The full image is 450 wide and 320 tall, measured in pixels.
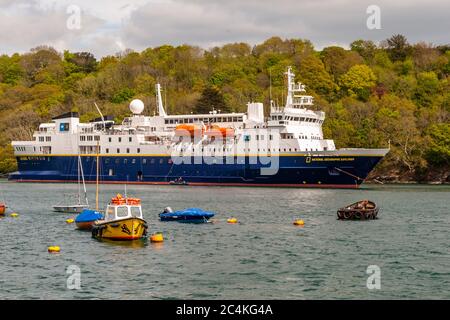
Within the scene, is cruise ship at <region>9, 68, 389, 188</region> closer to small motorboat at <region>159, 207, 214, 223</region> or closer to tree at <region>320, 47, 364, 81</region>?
small motorboat at <region>159, 207, 214, 223</region>

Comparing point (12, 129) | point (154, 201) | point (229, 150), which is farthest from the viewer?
point (12, 129)

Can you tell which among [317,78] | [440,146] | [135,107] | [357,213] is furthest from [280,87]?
[357,213]

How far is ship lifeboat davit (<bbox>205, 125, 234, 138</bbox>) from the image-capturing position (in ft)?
318

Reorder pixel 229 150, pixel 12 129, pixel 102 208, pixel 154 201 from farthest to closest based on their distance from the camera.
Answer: pixel 12 129, pixel 229 150, pixel 154 201, pixel 102 208

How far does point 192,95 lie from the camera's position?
14700 cm

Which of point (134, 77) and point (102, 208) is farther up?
point (134, 77)

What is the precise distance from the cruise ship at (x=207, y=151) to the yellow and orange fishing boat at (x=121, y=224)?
46163 mm

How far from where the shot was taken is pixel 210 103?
5118 inches

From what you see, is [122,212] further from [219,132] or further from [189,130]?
[189,130]

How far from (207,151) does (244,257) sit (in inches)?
2396

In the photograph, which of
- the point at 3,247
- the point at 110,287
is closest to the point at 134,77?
the point at 3,247

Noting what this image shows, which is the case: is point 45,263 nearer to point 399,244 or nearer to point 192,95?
point 399,244

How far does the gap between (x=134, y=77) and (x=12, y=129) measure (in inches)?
1424
